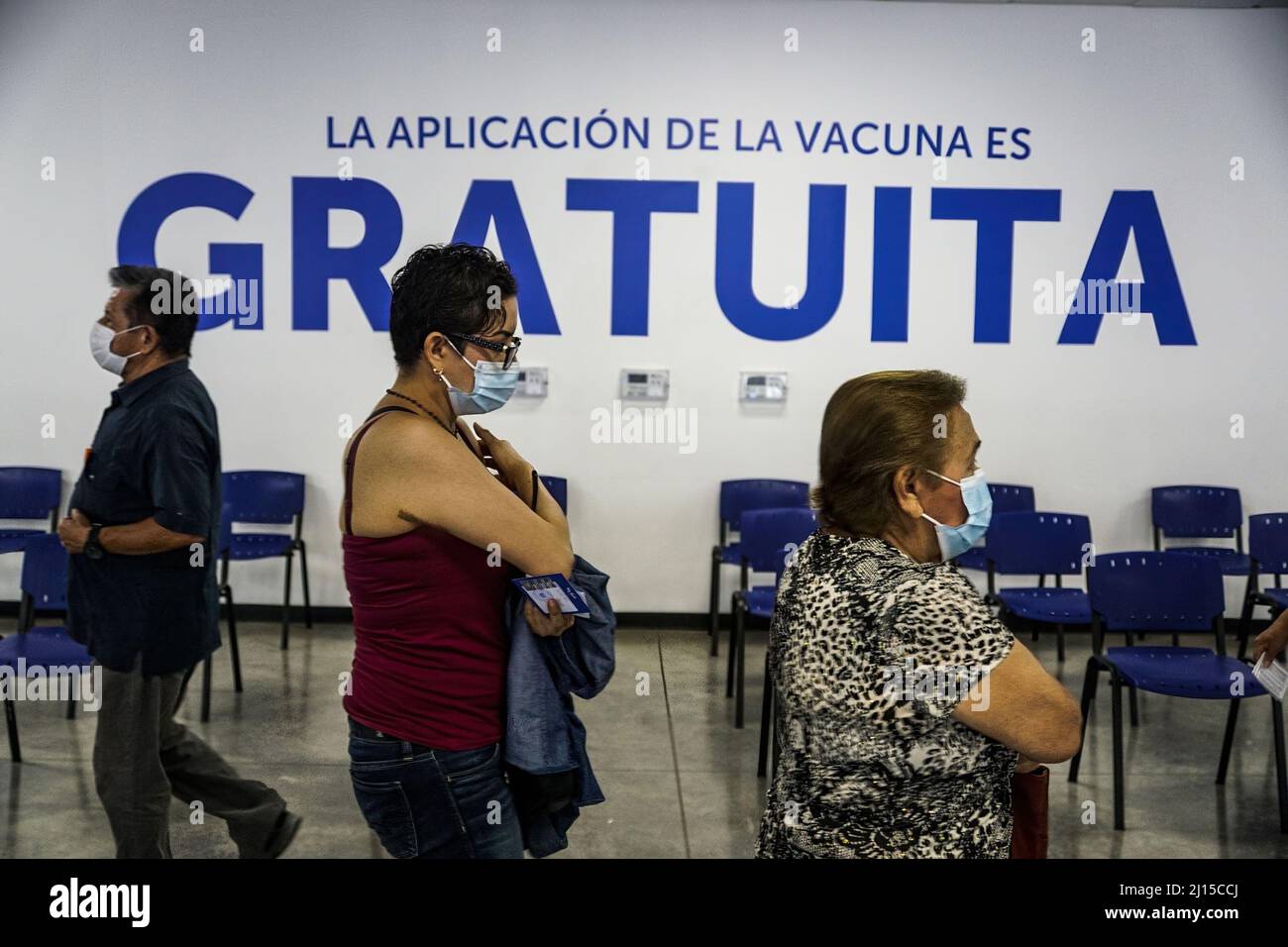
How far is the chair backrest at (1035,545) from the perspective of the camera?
20.4 feet

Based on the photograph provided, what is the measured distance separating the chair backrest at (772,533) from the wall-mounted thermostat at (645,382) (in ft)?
5.27

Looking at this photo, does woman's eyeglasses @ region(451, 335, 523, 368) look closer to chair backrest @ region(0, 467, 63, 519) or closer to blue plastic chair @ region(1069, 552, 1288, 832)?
blue plastic chair @ region(1069, 552, 1288, 832)

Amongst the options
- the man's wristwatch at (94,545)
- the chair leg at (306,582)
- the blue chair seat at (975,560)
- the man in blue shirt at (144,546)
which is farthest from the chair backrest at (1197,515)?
the man's wristwatch at (94,545)

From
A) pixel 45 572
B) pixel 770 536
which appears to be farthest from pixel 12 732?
pixel 770 536

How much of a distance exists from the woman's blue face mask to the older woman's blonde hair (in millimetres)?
52

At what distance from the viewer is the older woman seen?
1.53 m

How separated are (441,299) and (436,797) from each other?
0.83 metres

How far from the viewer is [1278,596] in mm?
6203

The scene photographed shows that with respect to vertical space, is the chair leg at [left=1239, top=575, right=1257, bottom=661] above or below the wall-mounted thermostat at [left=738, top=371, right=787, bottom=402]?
below

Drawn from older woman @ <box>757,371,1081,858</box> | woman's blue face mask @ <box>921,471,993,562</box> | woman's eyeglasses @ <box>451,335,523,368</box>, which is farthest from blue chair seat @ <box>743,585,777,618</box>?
older woman @ <box>757,371,1081,858</box>

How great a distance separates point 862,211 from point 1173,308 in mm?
1961

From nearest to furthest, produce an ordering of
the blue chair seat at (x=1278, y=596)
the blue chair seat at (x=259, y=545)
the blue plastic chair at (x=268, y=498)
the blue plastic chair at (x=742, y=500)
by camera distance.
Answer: the blue chair seat at (x=1278, y=596) < the blue chair seat at (x=259, y=545) < the blue plastic chair at (x=742, y=500) < the blue plastic chair at (x=268, y=498)

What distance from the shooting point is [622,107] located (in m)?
7.07

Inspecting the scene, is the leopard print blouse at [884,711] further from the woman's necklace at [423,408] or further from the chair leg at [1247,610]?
the chair leg at [1247,610]
